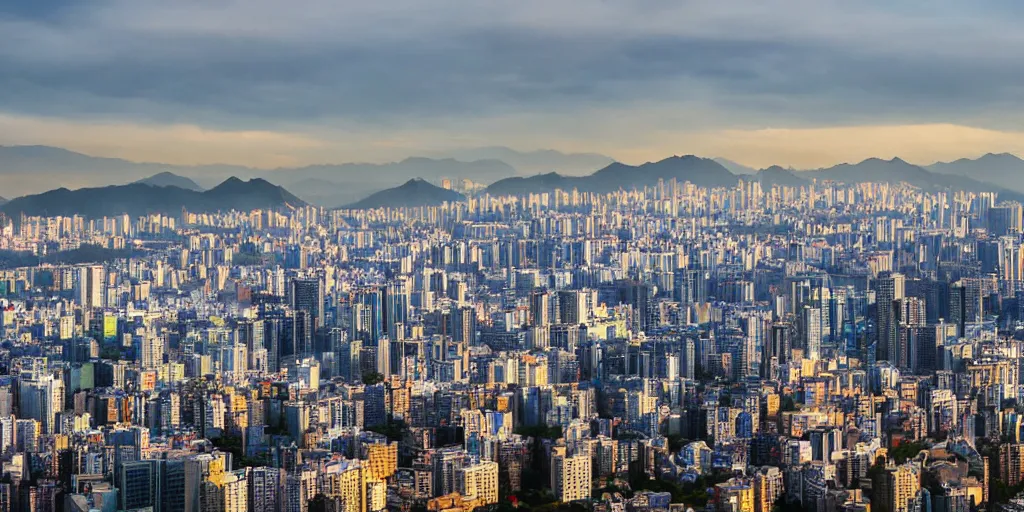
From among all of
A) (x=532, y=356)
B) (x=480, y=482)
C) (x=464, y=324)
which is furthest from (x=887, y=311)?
(x=480, y=482)

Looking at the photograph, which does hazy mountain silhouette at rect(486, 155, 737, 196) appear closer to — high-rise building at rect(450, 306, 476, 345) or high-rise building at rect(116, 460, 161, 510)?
high-rise building at rect(450, 306, 476, 345)

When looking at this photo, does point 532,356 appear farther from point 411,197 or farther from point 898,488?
point 411,197

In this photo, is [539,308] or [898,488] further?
[539,308]

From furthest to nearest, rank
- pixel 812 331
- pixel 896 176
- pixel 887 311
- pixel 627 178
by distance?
pixel 627 178 → pixel 896 176 → pixel 887 311 → pixel 812 331

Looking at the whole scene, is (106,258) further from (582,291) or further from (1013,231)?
(1013,231)

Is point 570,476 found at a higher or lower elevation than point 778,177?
lower

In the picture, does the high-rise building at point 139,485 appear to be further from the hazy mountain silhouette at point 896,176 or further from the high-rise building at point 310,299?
the hazy mountain silhouette at point 896,176
